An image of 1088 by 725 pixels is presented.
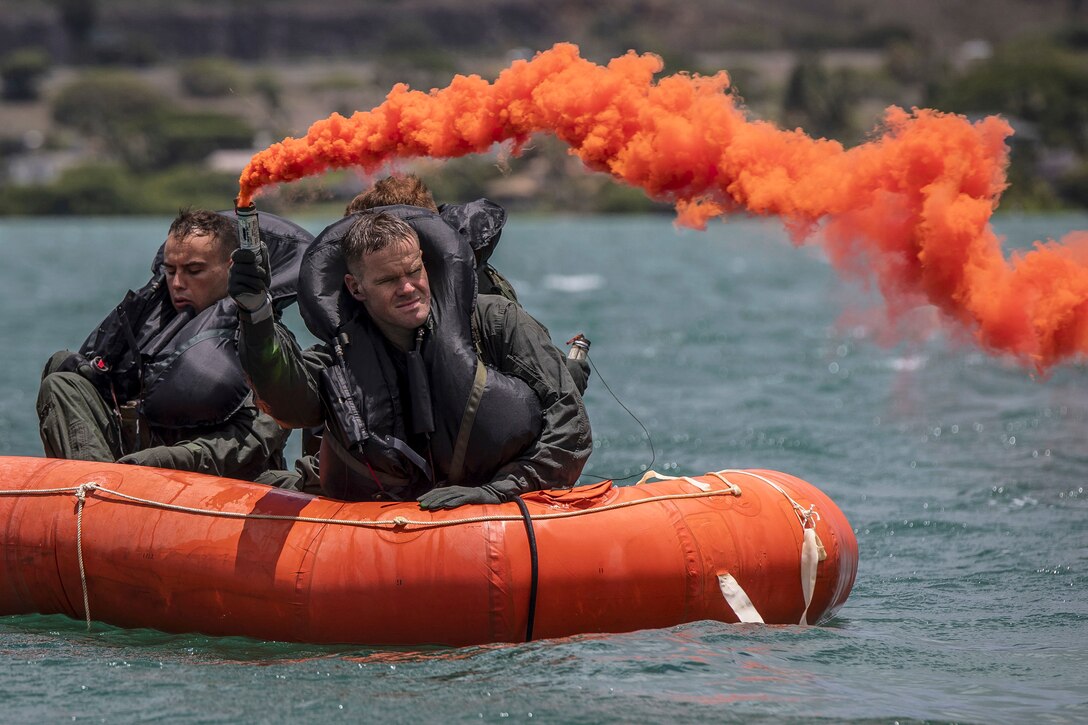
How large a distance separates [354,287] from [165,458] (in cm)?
159

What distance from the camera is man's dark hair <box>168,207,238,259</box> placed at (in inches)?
312

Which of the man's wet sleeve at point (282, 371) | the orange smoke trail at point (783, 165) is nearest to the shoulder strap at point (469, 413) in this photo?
the man's wet sleeve at point (282, 371)

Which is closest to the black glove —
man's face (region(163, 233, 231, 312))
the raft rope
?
man's face (region(163, 233, 231, 312))

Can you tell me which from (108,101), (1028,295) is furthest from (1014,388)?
(108,101)

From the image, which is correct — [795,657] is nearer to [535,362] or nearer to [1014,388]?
[535,362]

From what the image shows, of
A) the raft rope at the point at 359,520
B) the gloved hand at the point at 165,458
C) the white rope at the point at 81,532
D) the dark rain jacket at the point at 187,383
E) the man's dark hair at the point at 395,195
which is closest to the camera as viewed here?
the raft rope at the point at 359,520

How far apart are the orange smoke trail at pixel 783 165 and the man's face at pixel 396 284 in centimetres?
115

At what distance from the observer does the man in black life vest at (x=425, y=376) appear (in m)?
6.69

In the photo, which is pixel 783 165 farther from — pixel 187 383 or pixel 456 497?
pixel 187 383

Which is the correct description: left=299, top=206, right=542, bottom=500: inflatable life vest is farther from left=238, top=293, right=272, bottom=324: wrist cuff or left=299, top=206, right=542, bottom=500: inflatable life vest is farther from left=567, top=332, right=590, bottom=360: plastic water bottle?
left=238, top=293, right=272, bottom=324: wrist cuff

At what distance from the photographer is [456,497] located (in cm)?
681

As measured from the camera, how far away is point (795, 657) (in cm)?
680

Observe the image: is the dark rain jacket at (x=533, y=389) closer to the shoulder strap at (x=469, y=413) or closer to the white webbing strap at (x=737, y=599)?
the shoulder strap at (x=469, y=413)

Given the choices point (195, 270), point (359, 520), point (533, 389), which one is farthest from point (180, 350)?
point (533, 389)
